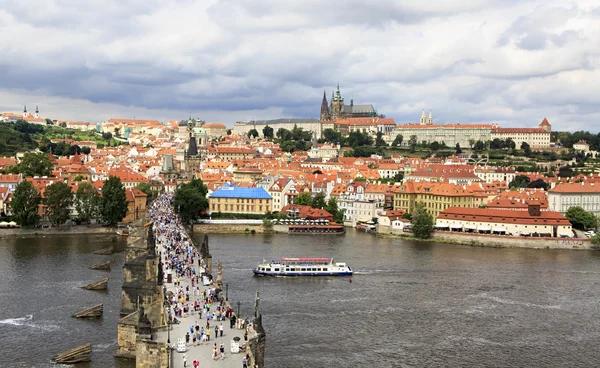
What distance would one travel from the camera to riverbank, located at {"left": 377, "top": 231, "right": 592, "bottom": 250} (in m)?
52.6

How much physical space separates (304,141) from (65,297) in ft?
380

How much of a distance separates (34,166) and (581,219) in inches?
2016

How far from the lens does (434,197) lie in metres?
64.9

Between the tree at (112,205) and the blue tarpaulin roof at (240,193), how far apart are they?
417 inches

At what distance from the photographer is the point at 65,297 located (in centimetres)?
3209

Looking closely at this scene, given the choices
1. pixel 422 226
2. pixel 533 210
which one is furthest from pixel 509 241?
pixel 422 226

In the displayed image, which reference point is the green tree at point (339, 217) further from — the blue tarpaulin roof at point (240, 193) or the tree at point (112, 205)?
the tree at point (112, 205)

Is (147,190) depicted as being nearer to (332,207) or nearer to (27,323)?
(332,207)

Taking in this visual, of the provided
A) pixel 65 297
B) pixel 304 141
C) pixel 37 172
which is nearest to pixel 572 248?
pixel 65 297

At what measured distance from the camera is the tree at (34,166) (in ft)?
240

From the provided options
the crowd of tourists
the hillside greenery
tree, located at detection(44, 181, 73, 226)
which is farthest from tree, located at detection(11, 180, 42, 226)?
the hillside greenery

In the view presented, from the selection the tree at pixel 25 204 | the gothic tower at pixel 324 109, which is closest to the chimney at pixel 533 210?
the tree at pixel 25 204

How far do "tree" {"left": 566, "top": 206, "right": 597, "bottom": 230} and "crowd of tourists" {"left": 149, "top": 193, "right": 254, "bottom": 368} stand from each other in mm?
32059

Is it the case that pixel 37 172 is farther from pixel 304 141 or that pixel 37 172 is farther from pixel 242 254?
pixel 304 141
